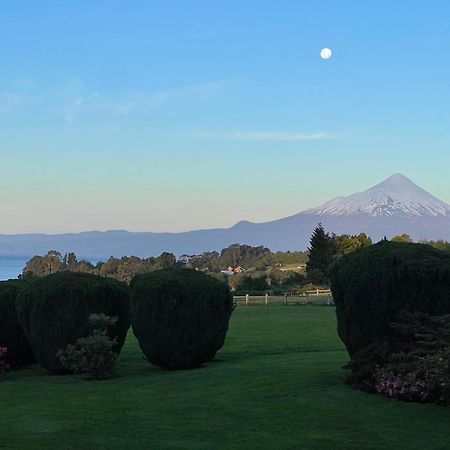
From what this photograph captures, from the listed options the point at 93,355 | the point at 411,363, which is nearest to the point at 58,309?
the point at 93,355

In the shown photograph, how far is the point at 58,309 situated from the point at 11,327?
2.65 metres

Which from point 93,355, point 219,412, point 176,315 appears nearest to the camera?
point 219,412

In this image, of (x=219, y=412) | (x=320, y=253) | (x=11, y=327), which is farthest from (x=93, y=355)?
(x=320, y=253)

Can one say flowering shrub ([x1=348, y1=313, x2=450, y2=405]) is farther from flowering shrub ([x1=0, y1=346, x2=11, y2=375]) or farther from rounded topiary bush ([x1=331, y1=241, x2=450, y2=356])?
flowering shrub ([x1=0, y1=346, x2=11, y2=375])

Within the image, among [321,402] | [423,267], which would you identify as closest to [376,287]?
[423,267]

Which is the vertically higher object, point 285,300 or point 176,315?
point 176,315

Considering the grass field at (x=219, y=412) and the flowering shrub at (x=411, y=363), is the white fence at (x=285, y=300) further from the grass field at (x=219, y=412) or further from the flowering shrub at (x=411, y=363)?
the flowering shrub at (x=411, y=363)

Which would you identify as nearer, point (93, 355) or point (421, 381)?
point (421, 381)

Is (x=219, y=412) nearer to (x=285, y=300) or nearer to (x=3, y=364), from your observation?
(x=3, y=364)

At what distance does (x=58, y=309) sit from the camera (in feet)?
54.0

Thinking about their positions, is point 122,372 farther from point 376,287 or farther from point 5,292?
point 376,287

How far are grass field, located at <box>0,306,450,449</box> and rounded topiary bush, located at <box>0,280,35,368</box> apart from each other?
6.88 ft

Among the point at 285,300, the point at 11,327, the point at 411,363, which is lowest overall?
the point at 285,300

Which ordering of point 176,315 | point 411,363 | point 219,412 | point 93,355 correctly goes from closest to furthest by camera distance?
point 219,412 < point 411,363 < point 93,355 < point 176,315
